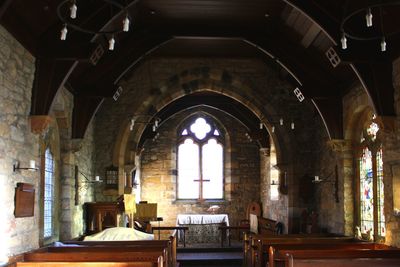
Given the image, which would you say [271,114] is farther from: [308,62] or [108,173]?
[108,173]

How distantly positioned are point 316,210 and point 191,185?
6.18 m

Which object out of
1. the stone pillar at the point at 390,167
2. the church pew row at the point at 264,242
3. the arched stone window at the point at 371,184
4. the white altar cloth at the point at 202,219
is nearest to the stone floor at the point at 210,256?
the white altar cloth at the point at 202,219

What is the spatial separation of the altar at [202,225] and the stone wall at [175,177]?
37.4 inches

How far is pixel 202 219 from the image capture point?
1583 cm

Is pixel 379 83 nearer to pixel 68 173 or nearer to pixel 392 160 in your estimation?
pixel 392 160

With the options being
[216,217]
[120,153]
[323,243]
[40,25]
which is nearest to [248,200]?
[216,217]

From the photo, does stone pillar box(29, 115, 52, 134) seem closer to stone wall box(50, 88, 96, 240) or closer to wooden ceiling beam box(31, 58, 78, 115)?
wooden ceiling beam box(31, 58, 78, 115)

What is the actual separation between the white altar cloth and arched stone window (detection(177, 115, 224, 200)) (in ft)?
5.75

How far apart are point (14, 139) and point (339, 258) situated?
4376 mm

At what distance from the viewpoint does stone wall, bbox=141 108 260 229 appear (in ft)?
56.5

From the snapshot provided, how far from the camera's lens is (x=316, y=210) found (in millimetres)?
12320

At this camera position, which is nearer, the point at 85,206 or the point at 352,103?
the point at 352,103

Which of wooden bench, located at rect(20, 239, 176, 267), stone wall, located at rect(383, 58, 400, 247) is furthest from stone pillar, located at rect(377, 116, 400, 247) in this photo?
wooden bench, located at rect(20, 239, 176, 267)

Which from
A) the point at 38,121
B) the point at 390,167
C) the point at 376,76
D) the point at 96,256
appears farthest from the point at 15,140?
the point at 390,167
